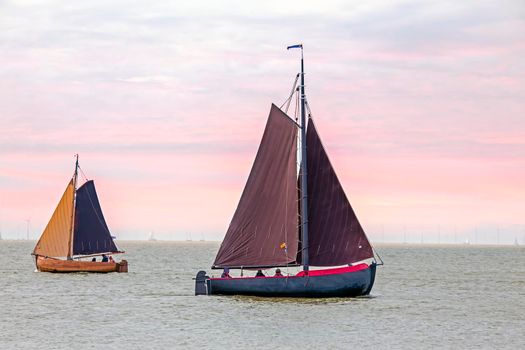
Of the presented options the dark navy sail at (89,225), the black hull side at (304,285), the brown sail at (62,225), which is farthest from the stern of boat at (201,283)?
the dark navy sail at (89,225)

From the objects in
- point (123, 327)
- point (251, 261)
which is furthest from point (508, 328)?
point (123, 327)

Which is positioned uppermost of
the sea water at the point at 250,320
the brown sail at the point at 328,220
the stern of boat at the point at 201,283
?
the brown sail at the point at 328,220

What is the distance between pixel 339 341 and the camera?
43.9 metres

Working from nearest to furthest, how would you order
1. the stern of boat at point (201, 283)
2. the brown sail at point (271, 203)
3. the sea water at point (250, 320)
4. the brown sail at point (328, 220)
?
1. the sea water at point (250, 320)
2. the brown sail at point (328, 220)
3. the brown sail at point (271, 203)
4. the stern of boat at point (201, 283)

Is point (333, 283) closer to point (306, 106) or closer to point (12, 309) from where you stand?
point (306, 106)

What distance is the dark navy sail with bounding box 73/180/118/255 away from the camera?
96.4 m

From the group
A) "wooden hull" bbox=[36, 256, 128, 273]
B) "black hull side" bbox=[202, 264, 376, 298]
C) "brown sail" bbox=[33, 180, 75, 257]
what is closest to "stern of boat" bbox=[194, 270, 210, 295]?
"black hull side" bbox=[202, 264, 376, 298]

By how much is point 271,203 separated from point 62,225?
1684 inches

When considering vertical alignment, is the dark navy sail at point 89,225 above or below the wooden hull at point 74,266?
above

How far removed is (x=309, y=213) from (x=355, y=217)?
3.02m

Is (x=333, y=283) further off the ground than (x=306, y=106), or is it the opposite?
(x=306, y=106)

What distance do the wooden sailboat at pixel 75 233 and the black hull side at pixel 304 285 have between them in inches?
1583

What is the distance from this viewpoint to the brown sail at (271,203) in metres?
59.5

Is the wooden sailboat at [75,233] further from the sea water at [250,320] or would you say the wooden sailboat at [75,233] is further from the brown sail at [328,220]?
the brown sail at [328,220]
